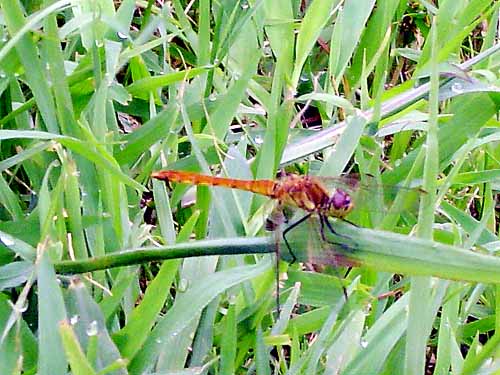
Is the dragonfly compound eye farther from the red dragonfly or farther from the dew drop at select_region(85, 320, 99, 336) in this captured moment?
the dew drop at select_region(85, 320, 99, 336)

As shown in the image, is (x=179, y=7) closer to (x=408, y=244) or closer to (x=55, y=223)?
(x=55, y=223)

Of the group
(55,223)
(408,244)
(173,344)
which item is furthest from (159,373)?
(408,244)

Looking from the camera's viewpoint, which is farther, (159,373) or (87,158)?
(87,158)

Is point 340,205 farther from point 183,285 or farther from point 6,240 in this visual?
point 6,240

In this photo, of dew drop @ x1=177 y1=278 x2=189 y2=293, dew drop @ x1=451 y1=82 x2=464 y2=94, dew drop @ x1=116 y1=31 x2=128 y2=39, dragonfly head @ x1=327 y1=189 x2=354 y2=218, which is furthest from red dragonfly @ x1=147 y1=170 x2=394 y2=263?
dew drop @ x1=451 y1=82 x2=464 y2=94

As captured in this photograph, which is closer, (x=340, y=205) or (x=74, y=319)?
(x=74, y=319)

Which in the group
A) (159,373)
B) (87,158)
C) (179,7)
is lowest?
(159,373)

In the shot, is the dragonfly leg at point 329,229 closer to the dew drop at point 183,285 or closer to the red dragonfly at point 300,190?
the red dragonfly at point 300,190

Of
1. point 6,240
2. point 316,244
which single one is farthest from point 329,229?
point 6,240
